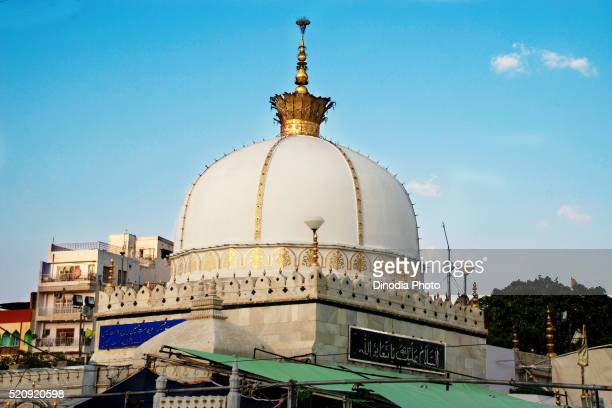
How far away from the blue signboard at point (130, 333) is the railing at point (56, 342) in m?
25.0

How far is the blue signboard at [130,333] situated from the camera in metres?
24.9

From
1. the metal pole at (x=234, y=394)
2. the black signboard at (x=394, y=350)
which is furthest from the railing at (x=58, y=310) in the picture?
the metal pole at (x=234, y=394)

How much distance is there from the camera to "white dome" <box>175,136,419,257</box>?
2648 centimetres

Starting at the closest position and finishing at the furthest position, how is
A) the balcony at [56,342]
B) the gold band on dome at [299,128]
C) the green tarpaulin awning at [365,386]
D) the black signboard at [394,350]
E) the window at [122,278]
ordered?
the green tarpaulin awning at [365,386], the black signboard at [394,350], the gold band on dome at [299,128], the window at [122,278], the balcony at [56,342]

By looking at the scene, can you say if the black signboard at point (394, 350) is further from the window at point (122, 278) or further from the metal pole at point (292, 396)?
the window at point (122, 278)

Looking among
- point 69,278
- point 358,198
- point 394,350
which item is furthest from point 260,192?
point 69,278

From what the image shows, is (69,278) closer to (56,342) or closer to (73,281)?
(73,281)

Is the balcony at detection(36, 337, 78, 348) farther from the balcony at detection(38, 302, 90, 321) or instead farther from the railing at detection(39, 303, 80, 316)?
the railing at detection(39, 303, 80, 316)

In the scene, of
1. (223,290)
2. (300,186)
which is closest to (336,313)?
(223,290)

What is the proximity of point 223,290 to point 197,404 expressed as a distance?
6.93 m

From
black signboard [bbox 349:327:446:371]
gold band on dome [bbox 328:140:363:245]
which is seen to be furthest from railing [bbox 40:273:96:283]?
black signboard [bbox 349:327:446:371]

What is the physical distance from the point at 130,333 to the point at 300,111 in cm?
937

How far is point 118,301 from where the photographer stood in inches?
1040

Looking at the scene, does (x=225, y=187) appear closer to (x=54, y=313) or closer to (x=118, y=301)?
(x=118, y=301)
